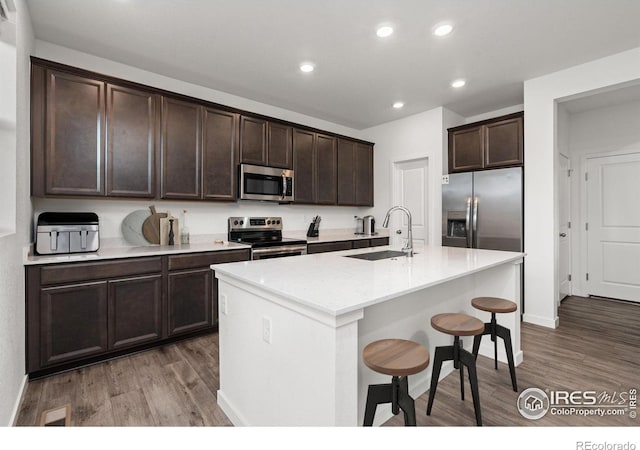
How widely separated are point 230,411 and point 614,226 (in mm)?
5242

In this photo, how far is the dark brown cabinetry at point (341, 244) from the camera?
157 inches

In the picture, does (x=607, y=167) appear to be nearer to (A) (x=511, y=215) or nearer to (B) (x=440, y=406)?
(A) (x=511, y=215)

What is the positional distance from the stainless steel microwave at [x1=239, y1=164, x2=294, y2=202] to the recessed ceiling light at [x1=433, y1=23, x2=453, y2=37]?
2.20 meters

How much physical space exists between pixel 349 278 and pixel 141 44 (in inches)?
108

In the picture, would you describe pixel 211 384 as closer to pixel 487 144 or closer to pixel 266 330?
pixel 266 330

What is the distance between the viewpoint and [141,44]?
8.91ft

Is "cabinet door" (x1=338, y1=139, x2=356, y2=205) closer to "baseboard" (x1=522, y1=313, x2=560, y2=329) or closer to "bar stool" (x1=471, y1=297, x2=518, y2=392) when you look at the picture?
"baseboard" (x1=522, y1=313, x2=560, y2=329)

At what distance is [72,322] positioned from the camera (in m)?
2.37

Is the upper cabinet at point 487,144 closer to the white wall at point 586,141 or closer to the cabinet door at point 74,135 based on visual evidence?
the white wall at point 586,141

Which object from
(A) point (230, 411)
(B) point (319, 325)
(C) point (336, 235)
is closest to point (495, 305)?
(B) point (319, 325)

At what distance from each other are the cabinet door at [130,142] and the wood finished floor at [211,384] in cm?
149

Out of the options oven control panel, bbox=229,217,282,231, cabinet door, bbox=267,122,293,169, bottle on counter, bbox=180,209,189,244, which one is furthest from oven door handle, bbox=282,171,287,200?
bottle on counter, bbox=180,209,189,244
